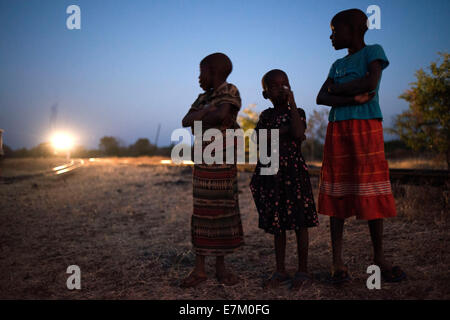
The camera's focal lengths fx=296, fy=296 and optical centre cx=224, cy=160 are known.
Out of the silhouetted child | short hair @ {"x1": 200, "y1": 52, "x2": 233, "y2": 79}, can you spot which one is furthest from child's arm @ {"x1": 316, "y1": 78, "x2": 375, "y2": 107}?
short hair @ {"x1": 200, "y1": 52, "x2": 233, "y2": 79}

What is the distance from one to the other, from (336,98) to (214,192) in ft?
4.53

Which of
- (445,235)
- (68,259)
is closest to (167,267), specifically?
(68,259)

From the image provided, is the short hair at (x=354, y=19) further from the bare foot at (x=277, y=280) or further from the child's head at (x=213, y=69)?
the bare foot at (x=277, y=280)

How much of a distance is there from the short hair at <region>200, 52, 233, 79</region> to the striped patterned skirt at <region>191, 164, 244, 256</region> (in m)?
0.87

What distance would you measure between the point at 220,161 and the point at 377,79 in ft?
4.86

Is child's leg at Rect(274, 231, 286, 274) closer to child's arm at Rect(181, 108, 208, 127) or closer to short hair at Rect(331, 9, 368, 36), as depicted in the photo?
child's arm at Rect(181, 108, 208, 127)

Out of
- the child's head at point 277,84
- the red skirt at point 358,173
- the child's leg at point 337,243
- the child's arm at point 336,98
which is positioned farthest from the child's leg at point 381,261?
the child's head at point 277,84

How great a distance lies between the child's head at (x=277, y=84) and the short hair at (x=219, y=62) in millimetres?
388

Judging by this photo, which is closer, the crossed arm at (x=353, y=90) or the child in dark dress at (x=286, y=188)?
the crossed arm at (x=353, y=90)

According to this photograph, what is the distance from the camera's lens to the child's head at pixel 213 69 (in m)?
2.72

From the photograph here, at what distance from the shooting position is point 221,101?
2674mm

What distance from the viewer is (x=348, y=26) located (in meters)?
2.51
